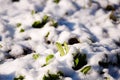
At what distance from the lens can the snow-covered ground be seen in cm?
324

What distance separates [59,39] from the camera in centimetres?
400

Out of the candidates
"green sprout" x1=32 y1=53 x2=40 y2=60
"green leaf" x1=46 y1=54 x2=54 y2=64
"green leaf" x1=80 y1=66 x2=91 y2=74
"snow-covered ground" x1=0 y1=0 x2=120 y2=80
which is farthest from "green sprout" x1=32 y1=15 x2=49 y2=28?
"green leaf" x1=80 y1=66 x2=91 y2=74

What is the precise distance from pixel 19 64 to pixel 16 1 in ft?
6.24

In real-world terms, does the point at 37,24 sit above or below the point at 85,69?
above

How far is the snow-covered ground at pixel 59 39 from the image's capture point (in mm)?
3240

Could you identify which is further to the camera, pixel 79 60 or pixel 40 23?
pixel 40 23

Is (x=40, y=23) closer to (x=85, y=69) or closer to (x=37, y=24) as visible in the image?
(x=37, y=24)

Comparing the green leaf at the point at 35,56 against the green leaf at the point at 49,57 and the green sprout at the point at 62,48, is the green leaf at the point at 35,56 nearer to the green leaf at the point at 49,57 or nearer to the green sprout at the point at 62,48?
the green leaf at the point at 49,57

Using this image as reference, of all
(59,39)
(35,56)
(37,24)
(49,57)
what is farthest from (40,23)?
(49,57)

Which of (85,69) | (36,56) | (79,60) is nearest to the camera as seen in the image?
(85,69)

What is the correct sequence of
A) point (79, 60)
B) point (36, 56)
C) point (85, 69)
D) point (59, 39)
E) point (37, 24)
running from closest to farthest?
point (85, 69) < point (79, 60) < point (36, 56) < point (59, 39) < point (37, 24)

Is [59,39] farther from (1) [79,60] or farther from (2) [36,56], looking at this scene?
(1) [79,60]

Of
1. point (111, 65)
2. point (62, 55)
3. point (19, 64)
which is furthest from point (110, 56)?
point (19, 64)

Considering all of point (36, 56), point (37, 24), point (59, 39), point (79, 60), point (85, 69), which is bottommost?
point (85, 69)
